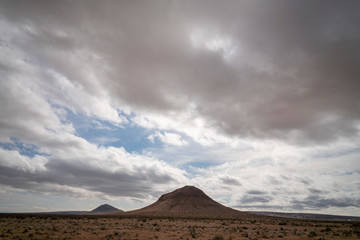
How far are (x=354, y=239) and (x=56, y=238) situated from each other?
39.0 metres

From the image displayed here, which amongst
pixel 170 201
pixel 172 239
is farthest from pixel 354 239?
pixel 170 201

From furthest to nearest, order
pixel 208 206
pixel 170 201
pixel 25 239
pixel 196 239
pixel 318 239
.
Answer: pixel 170 201
pixel 208 206
pixel 318 239
pixel 196 239
pixel 25 239

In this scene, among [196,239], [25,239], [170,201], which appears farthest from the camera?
[170,201]

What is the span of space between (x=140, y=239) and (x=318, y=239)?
2337 cm

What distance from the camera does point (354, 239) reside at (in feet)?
98.9

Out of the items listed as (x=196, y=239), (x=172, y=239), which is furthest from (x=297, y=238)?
(x=172, y=239)

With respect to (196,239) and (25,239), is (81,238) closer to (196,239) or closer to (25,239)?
(25,239)

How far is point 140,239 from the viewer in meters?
25.8

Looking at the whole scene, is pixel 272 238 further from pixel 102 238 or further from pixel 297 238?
pixel 102 238

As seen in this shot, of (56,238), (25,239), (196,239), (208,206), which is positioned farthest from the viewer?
(208,206)

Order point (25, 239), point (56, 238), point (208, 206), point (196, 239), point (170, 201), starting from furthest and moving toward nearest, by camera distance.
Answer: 1. point (170, 201)
2. point (208, 206)
3. point (196, 239)
4. point (56, 238)
5. point (25, 239)

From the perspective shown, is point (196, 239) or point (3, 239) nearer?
point (3, 239)

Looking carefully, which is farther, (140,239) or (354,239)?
(354,239)

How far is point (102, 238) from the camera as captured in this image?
26.1 meters
